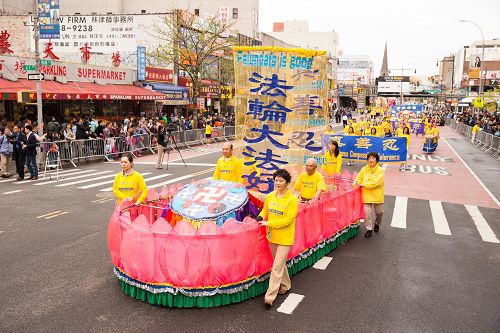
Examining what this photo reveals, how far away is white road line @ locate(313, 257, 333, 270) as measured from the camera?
7632 millimetres

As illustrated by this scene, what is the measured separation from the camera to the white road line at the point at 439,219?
10.1 m

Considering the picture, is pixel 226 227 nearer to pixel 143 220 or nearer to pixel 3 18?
pixel 143 220

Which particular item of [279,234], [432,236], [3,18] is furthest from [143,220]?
[3,18]

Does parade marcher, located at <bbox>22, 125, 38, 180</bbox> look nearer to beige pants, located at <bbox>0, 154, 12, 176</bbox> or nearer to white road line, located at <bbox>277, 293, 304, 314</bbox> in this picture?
beige pants, located at <bbox>0, 154, 12, 176</bbox>

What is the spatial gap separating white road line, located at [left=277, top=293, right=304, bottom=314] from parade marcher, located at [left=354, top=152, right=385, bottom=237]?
11.8ft

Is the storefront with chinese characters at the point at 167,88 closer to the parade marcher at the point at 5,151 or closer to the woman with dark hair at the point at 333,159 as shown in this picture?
the parade marcher at the point at 5,151

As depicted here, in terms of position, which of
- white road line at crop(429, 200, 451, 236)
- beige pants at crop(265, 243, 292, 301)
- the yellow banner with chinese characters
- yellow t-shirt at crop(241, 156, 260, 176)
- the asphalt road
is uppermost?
the yellow banner with chinese characters

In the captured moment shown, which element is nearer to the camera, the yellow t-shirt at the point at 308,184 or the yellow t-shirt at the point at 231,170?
the yellow t-shirt at the point at 308,184

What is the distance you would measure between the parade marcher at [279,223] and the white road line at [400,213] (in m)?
5.32

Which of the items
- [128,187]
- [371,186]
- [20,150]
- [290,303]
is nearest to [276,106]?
[371,186]

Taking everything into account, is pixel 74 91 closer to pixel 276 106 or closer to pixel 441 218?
pixel 276 106

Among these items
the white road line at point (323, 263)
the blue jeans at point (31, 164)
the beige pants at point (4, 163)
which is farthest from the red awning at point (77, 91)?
the white road line at point (323, 263)

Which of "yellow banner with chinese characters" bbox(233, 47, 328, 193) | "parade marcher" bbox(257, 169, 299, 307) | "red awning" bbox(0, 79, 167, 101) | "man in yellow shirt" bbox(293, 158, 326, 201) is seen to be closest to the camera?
"parade marcher" bbox(257, 169, 299, 307)

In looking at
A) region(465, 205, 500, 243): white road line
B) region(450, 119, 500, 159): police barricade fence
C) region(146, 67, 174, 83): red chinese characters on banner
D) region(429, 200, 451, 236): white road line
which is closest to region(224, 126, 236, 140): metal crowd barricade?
region(146, 67, 174, 83): red chinese characters on banner
